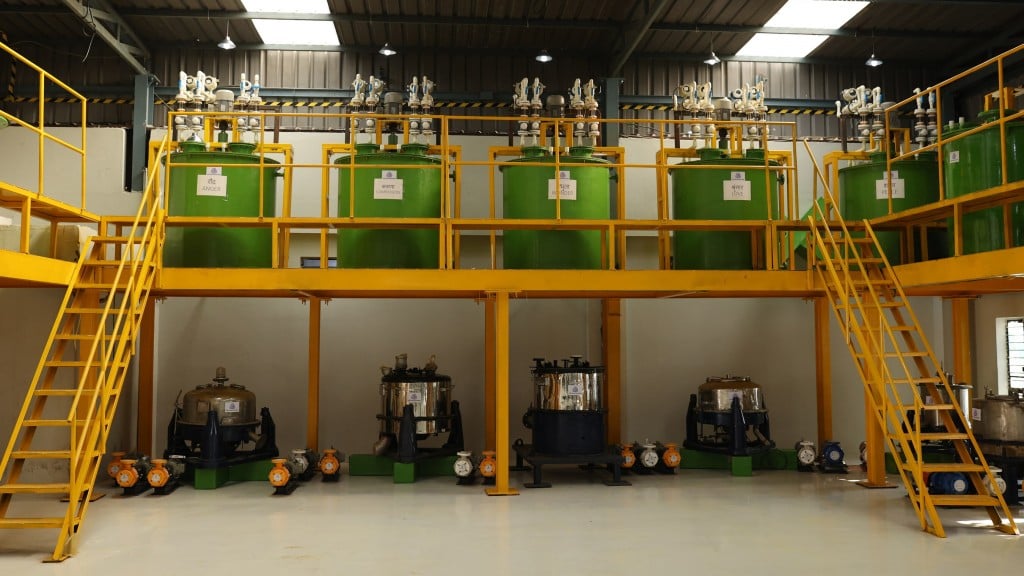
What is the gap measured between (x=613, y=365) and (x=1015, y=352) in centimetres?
609

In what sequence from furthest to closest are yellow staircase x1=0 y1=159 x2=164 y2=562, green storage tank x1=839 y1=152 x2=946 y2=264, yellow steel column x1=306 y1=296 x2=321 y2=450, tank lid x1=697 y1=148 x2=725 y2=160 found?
yellow steel column x1=306 y1=296 x2=321 y2=450, tank lid x1=697 y1=148 x2=725 y2=160, green storage tank x1=839 y1=152 x2=946 y2=264, yellow staircase x1=0 y1=159 x2=164 y2=562

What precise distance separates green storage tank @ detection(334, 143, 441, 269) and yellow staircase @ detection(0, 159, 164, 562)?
2.19 metres

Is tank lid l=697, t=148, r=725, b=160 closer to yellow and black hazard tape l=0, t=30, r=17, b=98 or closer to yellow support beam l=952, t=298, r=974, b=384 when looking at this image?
yellow support beam l=952, t=298, r=974, b=384

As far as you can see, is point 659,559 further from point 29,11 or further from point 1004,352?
point 29,11

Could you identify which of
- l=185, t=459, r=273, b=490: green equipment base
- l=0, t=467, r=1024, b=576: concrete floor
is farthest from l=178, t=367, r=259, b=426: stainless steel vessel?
l=0, t=467, r=1024, b=576: concrete floor

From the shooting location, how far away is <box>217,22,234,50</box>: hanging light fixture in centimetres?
1302

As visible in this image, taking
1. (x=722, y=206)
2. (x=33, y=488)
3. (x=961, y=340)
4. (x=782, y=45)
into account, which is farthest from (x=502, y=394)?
(x=782, y=45)

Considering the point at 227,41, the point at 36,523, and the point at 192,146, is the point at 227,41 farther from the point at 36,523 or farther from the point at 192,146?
the point at 36,523

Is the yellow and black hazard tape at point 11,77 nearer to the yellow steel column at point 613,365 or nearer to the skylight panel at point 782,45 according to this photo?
the yellow steel column at point 613,365

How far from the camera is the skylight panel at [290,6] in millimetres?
12516

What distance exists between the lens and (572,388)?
34.4 ft

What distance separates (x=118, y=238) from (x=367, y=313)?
193 inches

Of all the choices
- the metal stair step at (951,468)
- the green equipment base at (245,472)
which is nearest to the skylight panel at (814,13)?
the metal stair step at (951,468)

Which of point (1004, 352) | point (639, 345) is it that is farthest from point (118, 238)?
point (1004, 352)
